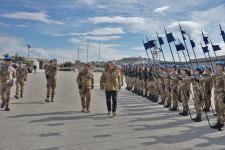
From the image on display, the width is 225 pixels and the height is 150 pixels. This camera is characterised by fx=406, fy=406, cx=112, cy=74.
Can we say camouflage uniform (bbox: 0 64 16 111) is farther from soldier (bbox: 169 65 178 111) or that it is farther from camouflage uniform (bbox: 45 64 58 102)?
soldier (bbox: 169 65 178 111)

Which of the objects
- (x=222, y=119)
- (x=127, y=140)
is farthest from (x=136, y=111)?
(x=127, y=140)

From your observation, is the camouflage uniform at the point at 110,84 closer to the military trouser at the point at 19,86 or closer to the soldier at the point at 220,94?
the soldier at the point at 220,94

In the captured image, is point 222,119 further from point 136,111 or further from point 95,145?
point 136,111

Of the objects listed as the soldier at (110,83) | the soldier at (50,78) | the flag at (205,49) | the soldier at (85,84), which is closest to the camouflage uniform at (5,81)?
the soldier at (85,84)

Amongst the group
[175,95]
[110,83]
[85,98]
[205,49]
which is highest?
[205,49]

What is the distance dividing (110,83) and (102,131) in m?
3.54

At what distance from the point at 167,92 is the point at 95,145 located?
8.06m

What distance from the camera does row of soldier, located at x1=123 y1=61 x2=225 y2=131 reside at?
10539 mm

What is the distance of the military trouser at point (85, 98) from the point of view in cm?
1447

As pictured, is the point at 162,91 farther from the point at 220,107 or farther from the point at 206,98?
the point at 220,107

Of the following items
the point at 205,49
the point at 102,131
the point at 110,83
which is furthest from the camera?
the point at 205,49

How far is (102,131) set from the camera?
402 inches

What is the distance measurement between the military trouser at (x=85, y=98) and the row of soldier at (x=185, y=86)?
3063mm

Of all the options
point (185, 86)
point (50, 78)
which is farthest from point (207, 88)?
point (50, 78)
